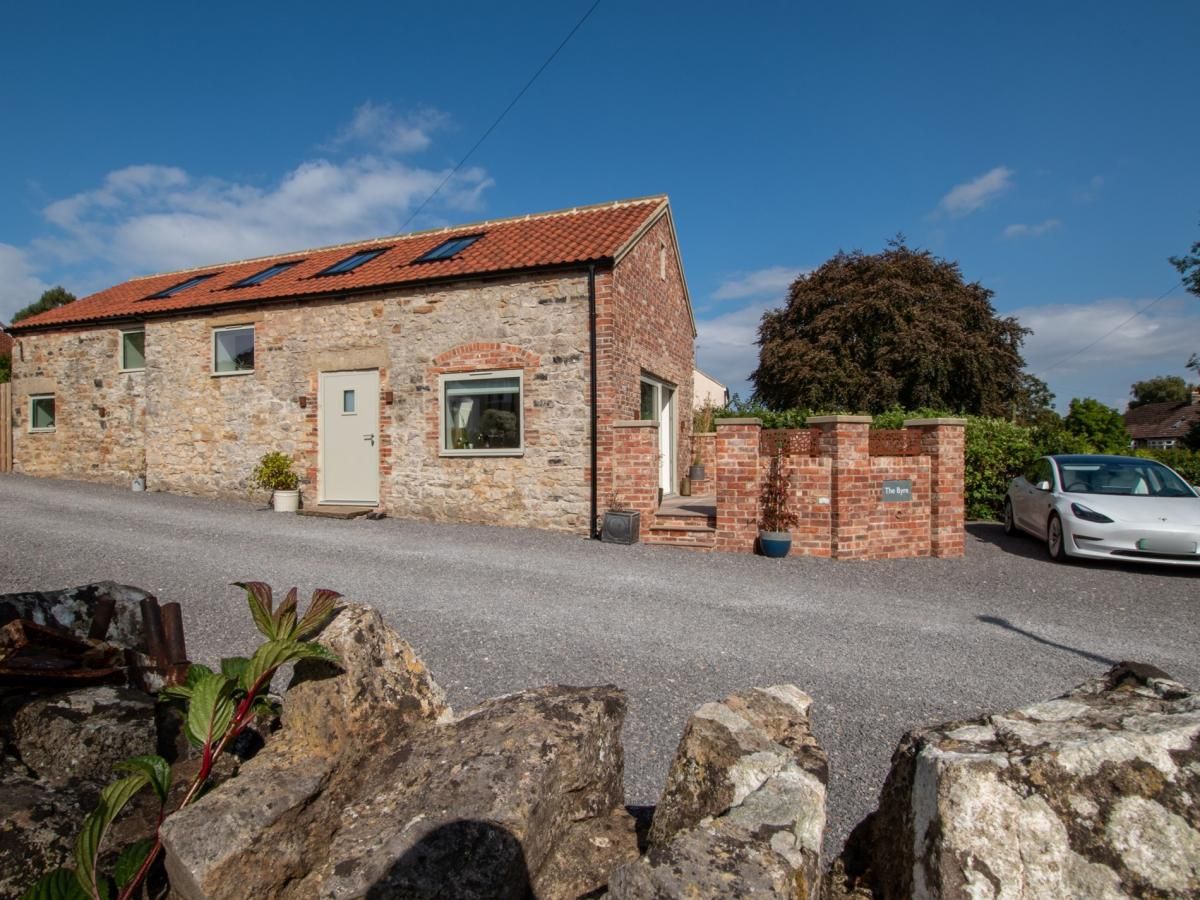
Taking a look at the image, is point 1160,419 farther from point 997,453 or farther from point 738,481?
point 738,481

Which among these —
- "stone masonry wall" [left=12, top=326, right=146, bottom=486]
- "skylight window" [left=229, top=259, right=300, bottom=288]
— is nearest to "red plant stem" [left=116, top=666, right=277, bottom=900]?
"skylight window" [left=229, top=259, right=300, bottom=288]

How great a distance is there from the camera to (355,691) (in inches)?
72.1

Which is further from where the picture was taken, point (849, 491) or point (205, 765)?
point (849, 491)

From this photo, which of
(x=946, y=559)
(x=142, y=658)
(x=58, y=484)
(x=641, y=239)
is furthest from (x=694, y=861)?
(x=58, y=484)

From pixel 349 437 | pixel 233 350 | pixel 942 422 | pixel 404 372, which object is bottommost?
pixel 349 437

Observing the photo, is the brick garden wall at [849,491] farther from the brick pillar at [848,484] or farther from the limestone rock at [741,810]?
the limestone rock at [741,810]

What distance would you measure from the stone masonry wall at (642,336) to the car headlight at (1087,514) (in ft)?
20.8

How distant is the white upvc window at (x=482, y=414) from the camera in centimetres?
1135

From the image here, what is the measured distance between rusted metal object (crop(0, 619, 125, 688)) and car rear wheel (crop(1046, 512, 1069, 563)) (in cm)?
1024

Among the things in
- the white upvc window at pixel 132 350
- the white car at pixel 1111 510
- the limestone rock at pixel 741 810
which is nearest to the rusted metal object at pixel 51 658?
the limestone rock at pixel 741 810

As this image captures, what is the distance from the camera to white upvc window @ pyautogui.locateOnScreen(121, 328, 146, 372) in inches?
603

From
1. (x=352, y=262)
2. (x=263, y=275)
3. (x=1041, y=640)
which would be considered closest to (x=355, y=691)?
(x=1041, y=640)

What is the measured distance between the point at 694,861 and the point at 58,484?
1867cm

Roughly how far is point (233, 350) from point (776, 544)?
38.1ft
